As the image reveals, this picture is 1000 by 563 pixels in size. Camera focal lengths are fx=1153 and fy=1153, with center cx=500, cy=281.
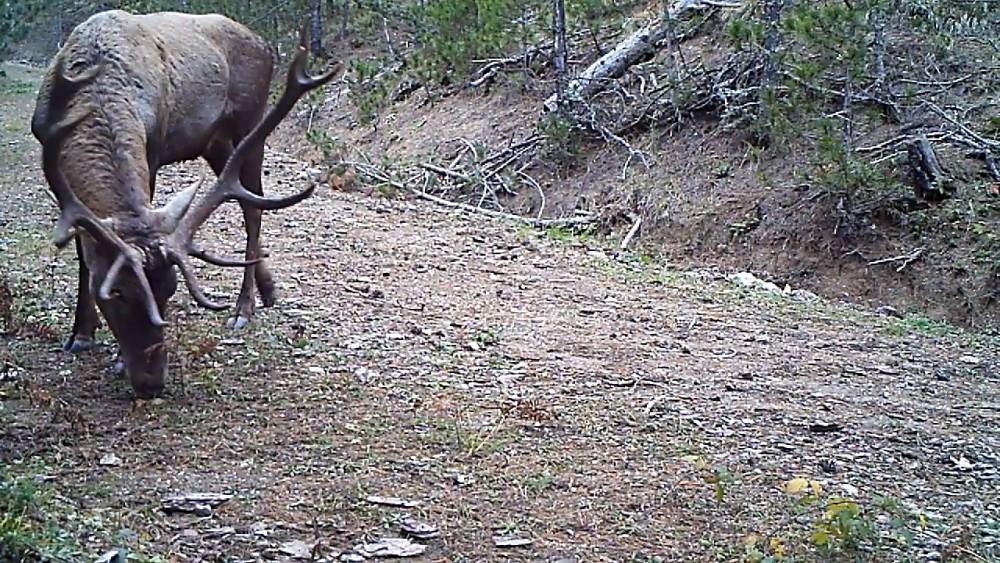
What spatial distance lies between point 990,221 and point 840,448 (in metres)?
5.65

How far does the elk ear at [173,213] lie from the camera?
5473 mm

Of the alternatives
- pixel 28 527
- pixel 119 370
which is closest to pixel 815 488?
pixel 28 527

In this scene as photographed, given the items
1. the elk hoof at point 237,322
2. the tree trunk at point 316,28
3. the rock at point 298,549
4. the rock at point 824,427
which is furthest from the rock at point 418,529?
the tree trunk at point 316,28

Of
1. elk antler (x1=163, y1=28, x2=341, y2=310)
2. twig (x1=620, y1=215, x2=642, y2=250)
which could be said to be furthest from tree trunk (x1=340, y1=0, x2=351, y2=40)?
elk antler (x1=163, y1=28, x2=341, y2=310)

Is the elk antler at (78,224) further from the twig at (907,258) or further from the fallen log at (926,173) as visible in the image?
the fallen log at (926,173)

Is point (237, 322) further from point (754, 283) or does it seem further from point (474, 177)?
point (474, 177)

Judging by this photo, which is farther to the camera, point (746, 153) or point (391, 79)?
point (391, 79)

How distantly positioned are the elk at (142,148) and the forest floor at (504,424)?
48cm

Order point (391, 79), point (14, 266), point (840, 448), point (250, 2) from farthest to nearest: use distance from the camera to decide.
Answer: point (250, 2) → point (391, 79) → point (14, 266) → point (840, 448)

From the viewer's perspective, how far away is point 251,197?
600 cm

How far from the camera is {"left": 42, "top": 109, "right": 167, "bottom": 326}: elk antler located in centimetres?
521

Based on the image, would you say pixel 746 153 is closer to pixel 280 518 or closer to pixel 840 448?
pixel 840 448

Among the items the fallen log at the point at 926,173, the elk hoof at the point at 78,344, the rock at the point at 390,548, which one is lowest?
the fallen log at the point at 926,173

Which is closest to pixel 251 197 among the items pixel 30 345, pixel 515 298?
pixel 30 345
